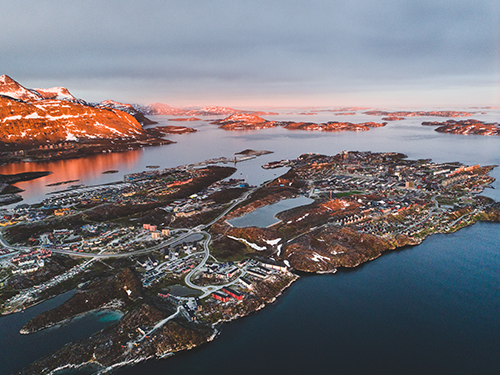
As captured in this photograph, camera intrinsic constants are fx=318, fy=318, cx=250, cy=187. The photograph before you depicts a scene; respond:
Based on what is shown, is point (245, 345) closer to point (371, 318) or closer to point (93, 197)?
point (371, 318)

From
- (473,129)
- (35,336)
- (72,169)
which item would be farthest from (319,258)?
(473,129)

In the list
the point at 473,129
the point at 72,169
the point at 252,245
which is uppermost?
the point at 473,129

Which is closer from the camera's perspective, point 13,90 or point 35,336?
point 35,336

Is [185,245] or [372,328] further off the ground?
[185,245]

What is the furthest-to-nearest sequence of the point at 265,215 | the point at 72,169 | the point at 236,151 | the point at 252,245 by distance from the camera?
the point at 236,151, the point at 72,169, the point at 265,215, the point at 252,245

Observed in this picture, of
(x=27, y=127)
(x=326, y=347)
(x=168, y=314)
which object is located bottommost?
(x=326, y=347)

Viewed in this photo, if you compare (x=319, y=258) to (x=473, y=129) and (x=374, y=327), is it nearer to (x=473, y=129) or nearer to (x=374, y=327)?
(x=374, y=327)

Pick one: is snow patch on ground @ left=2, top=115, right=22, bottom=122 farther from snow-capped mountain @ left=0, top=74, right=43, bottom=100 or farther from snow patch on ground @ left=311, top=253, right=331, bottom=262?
snow patch on ground @ left=311, top=253, right=331, bottom=262

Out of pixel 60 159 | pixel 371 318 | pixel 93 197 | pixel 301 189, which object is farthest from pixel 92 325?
pixel 60 159
